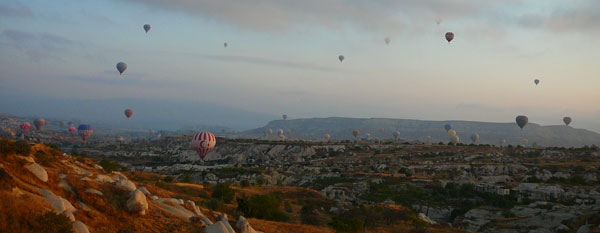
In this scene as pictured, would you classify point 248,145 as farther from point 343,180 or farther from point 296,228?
point 296,228

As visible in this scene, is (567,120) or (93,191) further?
(567,120)

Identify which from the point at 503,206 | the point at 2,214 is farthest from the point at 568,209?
the point at 2,214

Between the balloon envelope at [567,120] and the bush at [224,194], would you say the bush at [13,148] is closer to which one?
the bush at [224,194]

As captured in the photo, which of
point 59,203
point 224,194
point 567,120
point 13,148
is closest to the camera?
point 59,203

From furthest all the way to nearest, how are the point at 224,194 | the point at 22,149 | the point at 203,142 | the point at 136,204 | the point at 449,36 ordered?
the point at 449,36 → the point at 203,142 → the point at 224,194 → the point at 22,149 → the point at 136,204

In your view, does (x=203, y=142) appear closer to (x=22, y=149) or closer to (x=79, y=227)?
(x=22, y=149)

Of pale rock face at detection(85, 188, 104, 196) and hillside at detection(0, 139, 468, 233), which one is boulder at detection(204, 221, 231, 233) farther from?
pale rock face at detection(85, 188, 104, 196)

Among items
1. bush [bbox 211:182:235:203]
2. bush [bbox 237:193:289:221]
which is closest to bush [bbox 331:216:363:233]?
bush [bbox 237:193:289:221]

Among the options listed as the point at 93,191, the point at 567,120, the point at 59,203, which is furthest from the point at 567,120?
the point at 59,203

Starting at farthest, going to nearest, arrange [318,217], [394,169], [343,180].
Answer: [394,169]
[343,180]
[318,217]

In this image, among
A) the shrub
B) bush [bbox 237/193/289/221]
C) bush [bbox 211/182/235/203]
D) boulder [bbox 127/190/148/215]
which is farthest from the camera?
bush [bbox 211/182/235/203]

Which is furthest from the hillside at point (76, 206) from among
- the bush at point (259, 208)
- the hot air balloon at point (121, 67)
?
the hot air balloon at point (121, 67)
